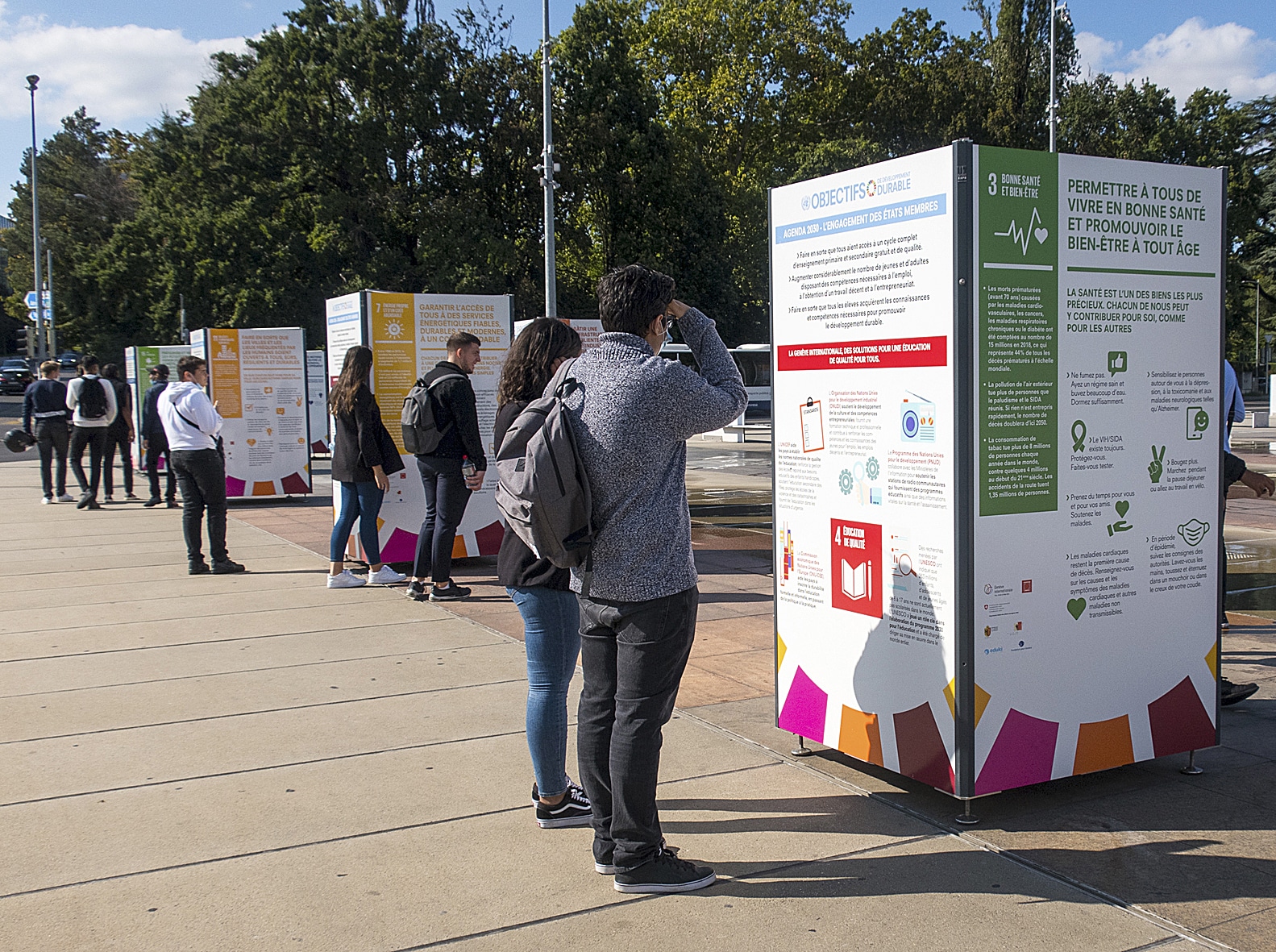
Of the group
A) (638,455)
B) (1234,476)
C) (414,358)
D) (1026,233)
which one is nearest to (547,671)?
(638,455)

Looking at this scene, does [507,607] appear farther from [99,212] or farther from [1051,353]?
[99,212]

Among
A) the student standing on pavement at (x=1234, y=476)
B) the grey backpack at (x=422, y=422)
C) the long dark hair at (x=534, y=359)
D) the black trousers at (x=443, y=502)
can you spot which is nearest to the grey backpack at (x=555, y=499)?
the long dark hair at (x=534, y=359)

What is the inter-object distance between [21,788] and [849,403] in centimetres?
342

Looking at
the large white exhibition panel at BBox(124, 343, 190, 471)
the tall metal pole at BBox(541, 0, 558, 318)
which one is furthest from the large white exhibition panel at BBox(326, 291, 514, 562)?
the tall metal pole at BBox(541, 0, 558, 318)

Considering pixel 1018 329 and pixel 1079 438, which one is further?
pixel 1079 438

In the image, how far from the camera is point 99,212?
48.3 m

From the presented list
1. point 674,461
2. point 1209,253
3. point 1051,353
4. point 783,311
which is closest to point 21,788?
point 674,461

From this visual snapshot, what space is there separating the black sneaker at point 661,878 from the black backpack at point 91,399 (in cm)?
1271

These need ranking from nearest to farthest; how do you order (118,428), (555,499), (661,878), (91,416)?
1. (555,499)
2. (661,878)
3. (91,416)
4. (118,428)

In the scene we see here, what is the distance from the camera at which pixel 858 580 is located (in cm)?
417

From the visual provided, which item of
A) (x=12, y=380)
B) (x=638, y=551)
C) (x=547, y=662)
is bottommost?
(x=547, y=662)

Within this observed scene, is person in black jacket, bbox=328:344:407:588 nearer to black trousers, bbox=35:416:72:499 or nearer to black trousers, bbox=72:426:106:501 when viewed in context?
black trousers, bbox=72:426:106:501

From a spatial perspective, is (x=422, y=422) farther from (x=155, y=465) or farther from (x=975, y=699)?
(x=155, y=465)

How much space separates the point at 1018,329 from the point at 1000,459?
436 mm
